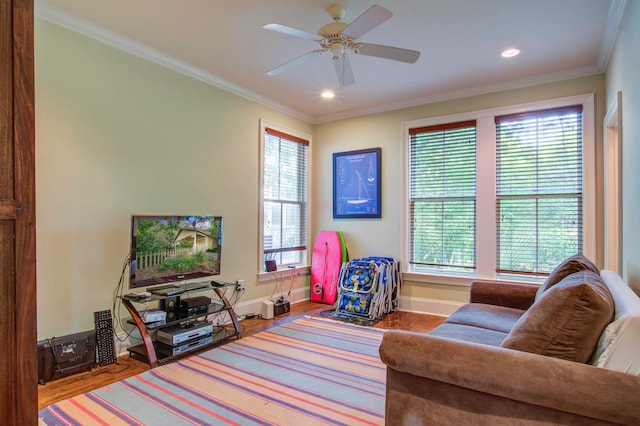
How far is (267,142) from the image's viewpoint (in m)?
4.49

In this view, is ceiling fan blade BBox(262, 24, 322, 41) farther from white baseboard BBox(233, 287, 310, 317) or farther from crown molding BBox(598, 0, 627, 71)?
white baseboard BBox(233, 287, 310, 317)

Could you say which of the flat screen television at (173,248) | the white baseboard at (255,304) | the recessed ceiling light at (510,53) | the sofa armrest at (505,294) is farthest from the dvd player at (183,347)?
the recessed ceiling light at (510,53)

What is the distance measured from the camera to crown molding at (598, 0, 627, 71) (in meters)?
2.39

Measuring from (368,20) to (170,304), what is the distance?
9.29ft

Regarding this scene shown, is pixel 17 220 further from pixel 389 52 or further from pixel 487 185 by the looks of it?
pixel 487 185

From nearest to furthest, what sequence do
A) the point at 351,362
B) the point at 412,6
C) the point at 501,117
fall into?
the point at 412,6
the point at 351,362
the point at 501,117

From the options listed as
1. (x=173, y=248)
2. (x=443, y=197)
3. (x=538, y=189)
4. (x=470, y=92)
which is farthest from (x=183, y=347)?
(x=470, y=92)

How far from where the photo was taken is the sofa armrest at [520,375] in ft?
3.78

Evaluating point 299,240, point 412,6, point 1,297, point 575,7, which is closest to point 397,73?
point 412,6

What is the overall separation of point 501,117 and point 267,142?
282 centimetres

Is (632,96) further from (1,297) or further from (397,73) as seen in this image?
(1,297)

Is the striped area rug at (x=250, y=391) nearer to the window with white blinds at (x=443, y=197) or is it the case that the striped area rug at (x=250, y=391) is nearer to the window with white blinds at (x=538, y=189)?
the window with white blinds at (x=443, y=197)

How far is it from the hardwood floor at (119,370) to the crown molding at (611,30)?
10.0ft

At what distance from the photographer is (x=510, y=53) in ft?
10.5
